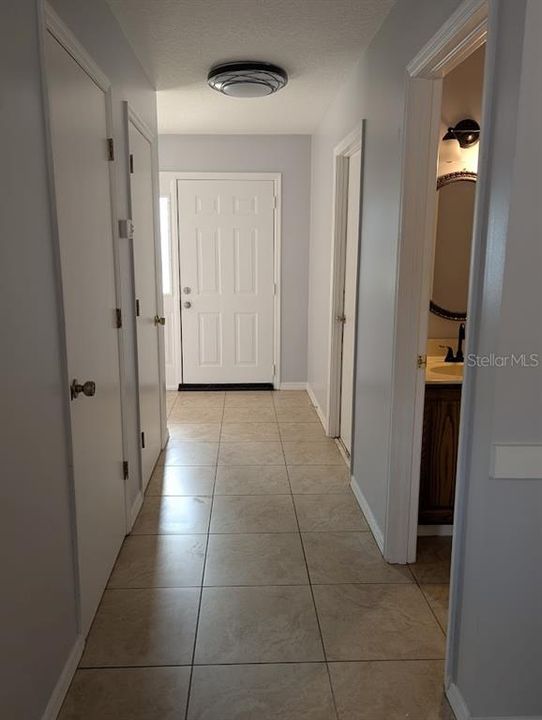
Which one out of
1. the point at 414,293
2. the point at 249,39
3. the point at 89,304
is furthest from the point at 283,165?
the point at 89,304

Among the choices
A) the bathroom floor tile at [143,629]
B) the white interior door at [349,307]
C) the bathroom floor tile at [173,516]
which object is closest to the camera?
the bathroom floor tile at [143,629]

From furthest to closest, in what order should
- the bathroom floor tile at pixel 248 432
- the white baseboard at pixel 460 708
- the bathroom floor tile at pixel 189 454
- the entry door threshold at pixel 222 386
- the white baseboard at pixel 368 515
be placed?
the entry door threshold at pixel 222 386, the bathroom floor tile at pixel 248 432, the bathroom floor tile at pixel 189 454, the white baseboard at pixel 368 515, the white baseboard at pixel 460 708

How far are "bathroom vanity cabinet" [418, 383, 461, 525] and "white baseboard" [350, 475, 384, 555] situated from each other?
21cm

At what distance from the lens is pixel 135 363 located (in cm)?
290

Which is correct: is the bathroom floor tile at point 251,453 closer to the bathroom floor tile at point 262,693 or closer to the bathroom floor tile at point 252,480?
the bathroom floor tile at point 252,480

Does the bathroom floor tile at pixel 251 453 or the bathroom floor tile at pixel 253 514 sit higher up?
the bathroom floor tile at pixel 251 453

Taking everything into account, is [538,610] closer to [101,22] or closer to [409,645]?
[409,645]

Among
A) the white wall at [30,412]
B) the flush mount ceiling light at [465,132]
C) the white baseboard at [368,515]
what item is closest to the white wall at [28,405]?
the white wall at [30,412]

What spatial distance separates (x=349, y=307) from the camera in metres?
3.73

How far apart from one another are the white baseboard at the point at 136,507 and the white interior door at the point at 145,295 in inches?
6.2

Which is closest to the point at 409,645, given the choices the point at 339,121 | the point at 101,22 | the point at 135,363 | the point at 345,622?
the point at 345,622

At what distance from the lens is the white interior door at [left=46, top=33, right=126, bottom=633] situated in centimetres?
179

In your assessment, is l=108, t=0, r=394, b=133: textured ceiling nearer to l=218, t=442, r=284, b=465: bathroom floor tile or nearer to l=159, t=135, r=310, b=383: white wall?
l=159, t=135, r=310, b=383: white wall

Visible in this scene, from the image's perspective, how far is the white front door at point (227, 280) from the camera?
520 centimetres
